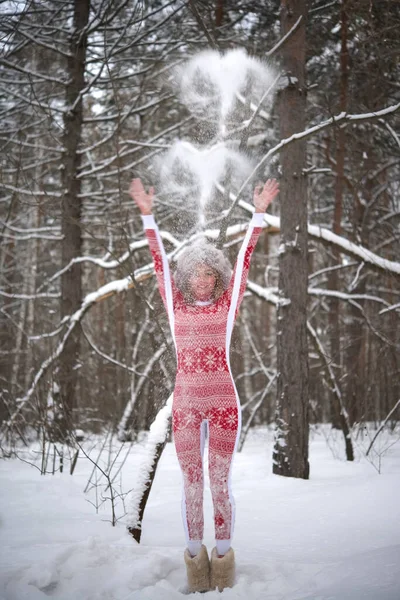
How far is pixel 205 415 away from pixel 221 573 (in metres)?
0.72

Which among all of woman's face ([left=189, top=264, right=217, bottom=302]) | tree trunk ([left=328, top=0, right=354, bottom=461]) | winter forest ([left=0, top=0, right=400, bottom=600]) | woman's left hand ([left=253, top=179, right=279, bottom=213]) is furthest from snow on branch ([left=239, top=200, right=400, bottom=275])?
woman's face ([left=189, top=264, right=217, bottom=302])

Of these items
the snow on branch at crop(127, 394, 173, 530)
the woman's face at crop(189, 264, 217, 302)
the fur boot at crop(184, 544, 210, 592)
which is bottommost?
the fur boot at crop(184, 544, 210, 592)

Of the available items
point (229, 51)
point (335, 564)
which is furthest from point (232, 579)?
point (229, 51)

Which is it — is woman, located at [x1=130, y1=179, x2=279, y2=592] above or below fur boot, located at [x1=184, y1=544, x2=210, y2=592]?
above

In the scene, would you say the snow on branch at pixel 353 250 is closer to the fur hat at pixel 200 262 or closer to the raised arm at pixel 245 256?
the raised arm at pixel 245 256

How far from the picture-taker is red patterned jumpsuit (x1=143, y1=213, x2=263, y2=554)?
218 centimetres

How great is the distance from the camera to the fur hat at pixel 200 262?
234 centimetres

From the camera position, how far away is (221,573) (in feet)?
7.09

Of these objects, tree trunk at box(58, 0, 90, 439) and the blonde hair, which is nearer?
the blonde hair

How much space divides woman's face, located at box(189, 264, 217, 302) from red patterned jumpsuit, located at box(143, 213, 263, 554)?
0.22 feet

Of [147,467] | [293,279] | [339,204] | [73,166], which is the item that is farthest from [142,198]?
[339,204]

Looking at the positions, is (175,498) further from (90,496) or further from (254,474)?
(254,474)

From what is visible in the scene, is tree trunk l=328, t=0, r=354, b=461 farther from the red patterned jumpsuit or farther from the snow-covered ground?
the red patterned jumpsuit

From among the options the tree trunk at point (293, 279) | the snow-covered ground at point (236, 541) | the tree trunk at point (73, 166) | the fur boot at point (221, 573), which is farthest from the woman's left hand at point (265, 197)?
the tree trunk at point (73, 166)
